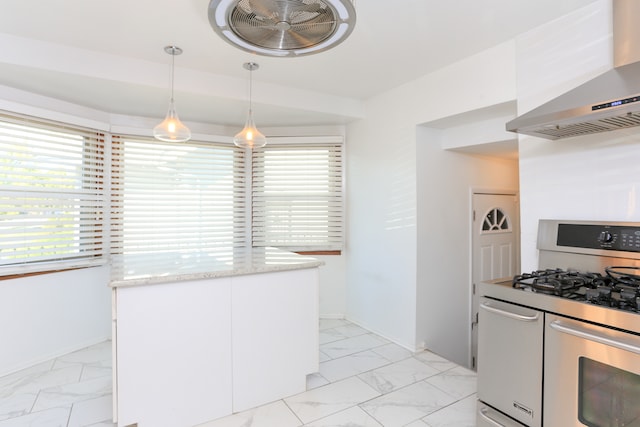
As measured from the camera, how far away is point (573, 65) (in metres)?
2.04

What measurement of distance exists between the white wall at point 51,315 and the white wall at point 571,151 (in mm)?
3739

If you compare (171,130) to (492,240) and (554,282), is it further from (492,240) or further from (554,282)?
(492,240)

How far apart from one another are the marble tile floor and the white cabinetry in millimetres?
155

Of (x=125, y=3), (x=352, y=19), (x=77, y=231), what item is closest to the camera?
(x=352, y=19)

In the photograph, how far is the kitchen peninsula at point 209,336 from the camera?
1848 mm

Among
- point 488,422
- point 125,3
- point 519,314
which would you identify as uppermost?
point 125,3

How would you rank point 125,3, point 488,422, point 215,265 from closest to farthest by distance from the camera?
point 488,422
point 125,3
point 215,265

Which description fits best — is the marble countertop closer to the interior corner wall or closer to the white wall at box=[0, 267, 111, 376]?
the white wall at box=[0, 267, 111, 376]

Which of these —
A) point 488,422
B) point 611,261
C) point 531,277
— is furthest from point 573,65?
point 488,422

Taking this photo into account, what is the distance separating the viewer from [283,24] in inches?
59.4

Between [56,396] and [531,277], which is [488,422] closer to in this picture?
[531,277]

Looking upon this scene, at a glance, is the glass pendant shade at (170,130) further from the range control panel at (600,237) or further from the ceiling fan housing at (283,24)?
the range control panel at (600,237)

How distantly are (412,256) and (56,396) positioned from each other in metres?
2.89

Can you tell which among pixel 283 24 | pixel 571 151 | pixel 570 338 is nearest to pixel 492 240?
pixel 571 151
